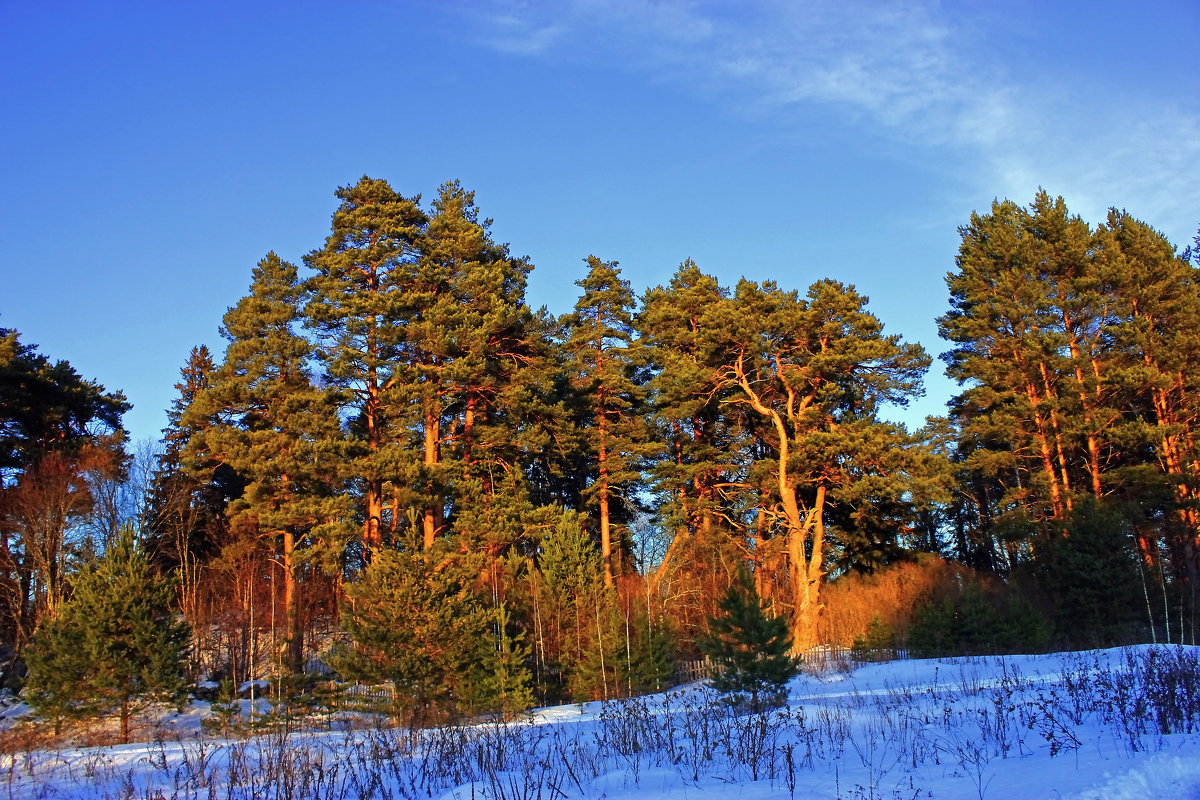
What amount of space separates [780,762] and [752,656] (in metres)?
5.46

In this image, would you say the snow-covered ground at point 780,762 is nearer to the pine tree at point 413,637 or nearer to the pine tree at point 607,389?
the pine tree at point 413,637

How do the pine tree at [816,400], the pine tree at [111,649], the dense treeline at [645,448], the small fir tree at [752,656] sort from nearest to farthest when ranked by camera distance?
the small fir tree at [752,656] → the pine tree at [111,649] → the dense treeline at [645,448] → the pine tree at [816,400]

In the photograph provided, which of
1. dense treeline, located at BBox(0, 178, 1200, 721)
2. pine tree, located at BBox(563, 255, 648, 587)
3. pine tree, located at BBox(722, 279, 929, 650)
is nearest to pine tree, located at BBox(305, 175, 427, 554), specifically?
dense treeline, located at BBox(0, 178, 1200, 721)

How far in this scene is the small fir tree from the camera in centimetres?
1287

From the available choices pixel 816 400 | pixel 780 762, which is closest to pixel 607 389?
pixel 816 400

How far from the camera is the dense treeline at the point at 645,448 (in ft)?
82.5

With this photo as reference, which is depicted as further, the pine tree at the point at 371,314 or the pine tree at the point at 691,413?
the pine tree at the point at 691,413

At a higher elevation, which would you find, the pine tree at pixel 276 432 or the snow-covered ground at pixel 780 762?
the pine tree at pixel 276 432

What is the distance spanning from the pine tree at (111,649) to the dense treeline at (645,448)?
633 centimetres

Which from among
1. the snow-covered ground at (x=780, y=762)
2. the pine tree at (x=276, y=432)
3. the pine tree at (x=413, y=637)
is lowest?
the snow-covered ground at (x=780, y=762)

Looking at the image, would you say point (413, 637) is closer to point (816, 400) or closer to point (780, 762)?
point (780, 762)

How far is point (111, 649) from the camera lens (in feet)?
50.1

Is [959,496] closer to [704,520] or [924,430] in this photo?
[924,430]

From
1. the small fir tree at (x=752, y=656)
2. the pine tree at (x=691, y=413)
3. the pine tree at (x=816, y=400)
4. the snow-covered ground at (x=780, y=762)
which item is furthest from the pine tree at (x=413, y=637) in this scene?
the pine tree at (x=816, y=400)
